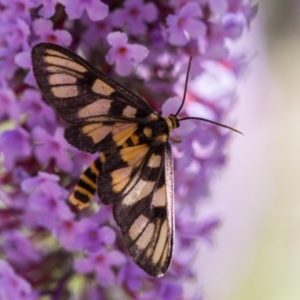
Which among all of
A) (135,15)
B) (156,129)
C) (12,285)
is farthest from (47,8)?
(12,285)

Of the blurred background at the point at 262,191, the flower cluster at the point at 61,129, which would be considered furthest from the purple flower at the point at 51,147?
the blurred background at the point at 262,191

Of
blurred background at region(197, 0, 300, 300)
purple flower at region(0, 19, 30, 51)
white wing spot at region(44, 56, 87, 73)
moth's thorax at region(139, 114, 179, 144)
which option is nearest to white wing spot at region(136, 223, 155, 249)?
moth's thorax at region(139, 114, 179, 144)

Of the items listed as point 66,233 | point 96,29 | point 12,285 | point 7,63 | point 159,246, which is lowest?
point 12,285

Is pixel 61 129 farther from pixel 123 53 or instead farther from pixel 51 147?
pixel 123 53

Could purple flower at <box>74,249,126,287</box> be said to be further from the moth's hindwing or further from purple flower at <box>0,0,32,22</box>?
purple flower at <box>0,0,32,22</box>

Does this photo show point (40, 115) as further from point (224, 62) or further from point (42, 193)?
point (224, 62)

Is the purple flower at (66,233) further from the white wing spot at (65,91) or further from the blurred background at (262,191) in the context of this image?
the blurred background at (262,191)

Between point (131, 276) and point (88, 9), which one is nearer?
point (88, 9)
